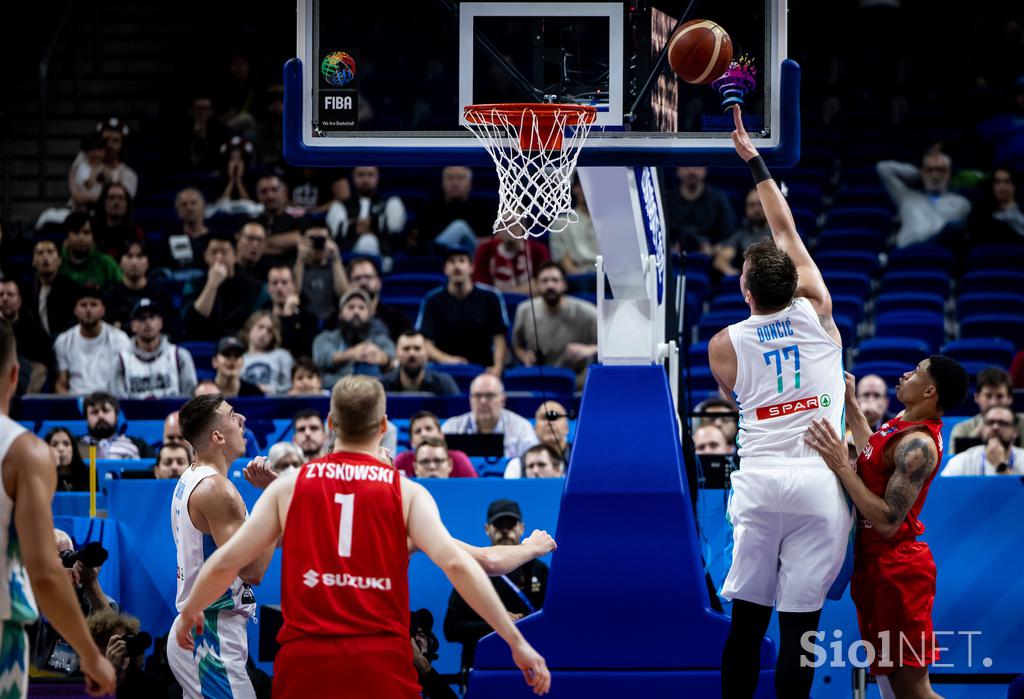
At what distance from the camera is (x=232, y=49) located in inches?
692

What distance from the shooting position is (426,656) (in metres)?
7.76

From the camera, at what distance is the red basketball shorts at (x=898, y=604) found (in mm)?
6164

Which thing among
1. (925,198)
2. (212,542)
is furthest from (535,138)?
(925,198)

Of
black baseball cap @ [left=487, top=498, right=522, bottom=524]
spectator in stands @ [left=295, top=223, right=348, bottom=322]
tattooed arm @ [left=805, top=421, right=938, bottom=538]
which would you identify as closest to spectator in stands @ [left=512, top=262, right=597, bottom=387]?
spectator in stands @ [left=295, top=223, right=348, bottom=322]

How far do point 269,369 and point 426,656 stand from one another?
200 inches

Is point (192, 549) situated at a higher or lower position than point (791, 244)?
lower

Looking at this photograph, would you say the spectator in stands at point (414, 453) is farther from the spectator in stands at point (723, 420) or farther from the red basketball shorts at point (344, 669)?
the red basketball shorts at point (344, 669)

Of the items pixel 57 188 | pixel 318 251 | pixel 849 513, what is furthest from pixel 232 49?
pixel 849 513

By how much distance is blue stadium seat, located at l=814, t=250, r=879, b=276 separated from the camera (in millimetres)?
14266

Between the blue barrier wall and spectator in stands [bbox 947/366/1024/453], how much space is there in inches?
54.3

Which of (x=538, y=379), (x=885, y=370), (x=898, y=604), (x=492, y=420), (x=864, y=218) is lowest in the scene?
(x=898, y=604)

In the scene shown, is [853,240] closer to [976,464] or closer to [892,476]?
[976,464]

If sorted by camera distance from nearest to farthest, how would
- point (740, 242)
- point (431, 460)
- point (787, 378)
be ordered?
1. point (787, 378)
2. point (431, 460)
3. point (740, 242)

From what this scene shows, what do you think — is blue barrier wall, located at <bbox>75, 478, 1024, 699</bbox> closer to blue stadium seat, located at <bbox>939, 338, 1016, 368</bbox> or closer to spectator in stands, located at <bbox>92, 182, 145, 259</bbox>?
blue stadium seat, located at <bbox>939, 338, 1016, 368</bbox>
